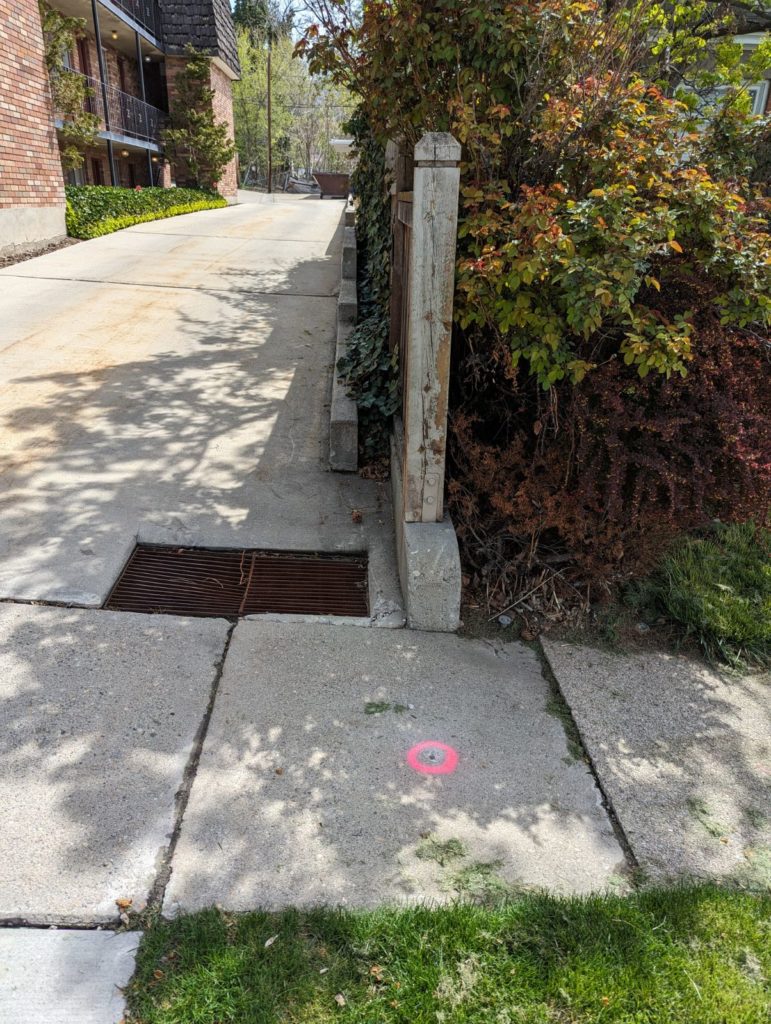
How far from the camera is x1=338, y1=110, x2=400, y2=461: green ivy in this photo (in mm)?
5230

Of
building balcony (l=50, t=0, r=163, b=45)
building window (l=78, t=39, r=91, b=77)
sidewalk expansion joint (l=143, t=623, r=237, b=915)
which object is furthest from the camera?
building window (l=78, t=39, r=91, b=77)

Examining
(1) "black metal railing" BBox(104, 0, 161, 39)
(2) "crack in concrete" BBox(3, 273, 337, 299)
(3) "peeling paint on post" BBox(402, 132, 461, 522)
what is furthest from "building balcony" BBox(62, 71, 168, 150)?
(3) "peeling paint on post" BBox(402, 132, 461, 522)

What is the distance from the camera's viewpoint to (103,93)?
18.8 meters

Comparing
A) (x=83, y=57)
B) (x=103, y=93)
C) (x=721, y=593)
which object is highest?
(x=83, y=57)

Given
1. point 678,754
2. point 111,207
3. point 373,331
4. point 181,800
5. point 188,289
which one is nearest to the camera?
point 181,800

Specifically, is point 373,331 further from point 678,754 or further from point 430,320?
point 678,754

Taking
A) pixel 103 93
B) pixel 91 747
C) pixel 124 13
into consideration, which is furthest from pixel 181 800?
pixel 124 13

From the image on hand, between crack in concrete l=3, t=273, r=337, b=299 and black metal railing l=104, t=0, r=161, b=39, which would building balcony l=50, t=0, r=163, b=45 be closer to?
black metal railing l=104, t=0, r=161, b=39

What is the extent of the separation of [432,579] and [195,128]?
25196 millimetres

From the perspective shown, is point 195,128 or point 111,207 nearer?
point 111,207

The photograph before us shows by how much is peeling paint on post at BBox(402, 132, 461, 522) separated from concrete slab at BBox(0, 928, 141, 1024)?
2243 mm

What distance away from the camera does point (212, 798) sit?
8.32 ft

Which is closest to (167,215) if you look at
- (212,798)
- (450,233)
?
(450,233)

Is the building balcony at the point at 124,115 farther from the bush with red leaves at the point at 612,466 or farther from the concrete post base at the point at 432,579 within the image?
the concrete post base at the point at 432,579
